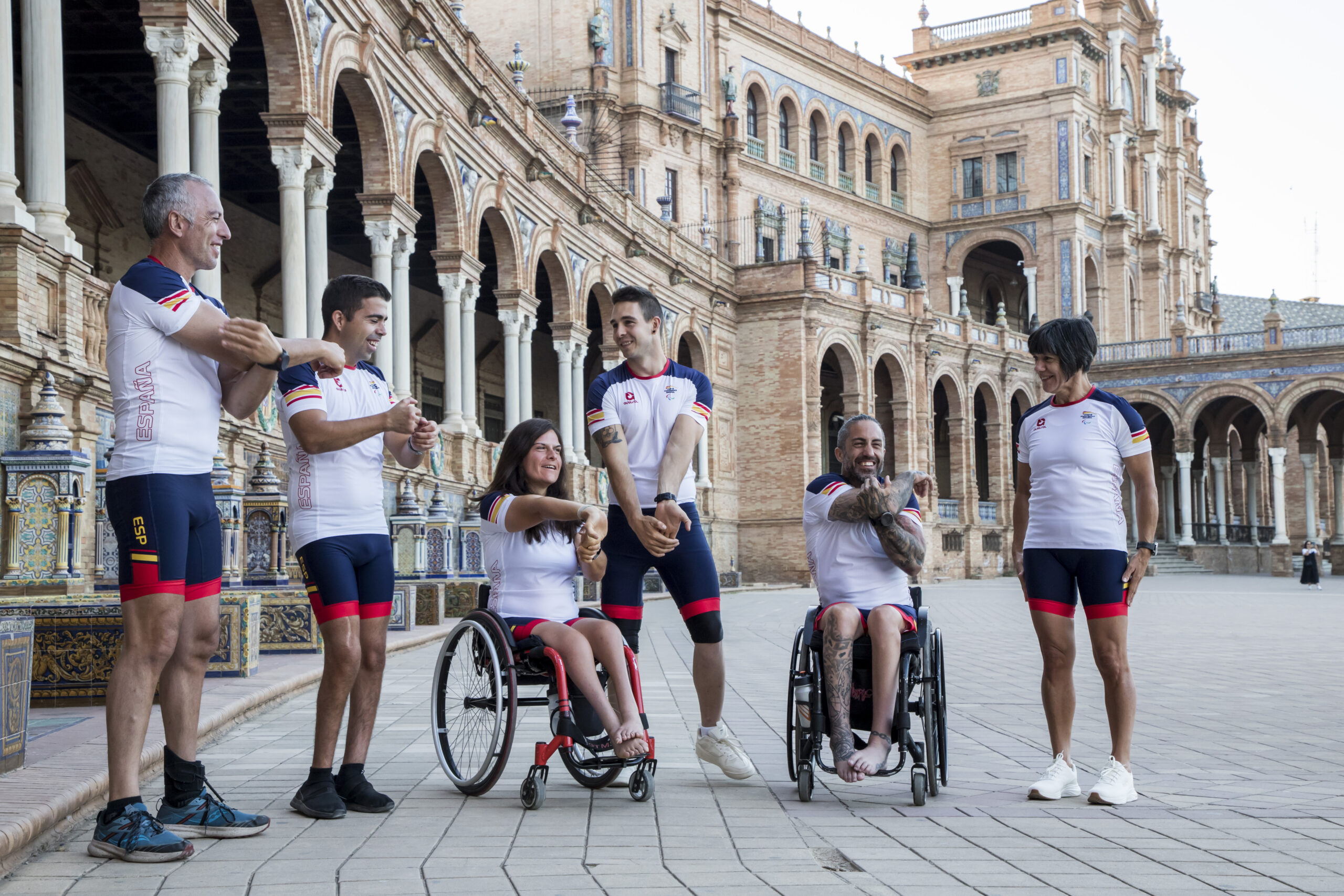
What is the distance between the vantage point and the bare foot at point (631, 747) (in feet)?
16.1

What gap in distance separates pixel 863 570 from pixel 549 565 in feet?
4.05

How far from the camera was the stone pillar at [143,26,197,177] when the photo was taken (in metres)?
11.8

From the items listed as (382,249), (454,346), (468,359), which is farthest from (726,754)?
(468,359)

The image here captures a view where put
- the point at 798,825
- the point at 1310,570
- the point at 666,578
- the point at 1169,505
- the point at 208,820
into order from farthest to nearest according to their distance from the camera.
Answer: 1. the point at 1169,505
2. the point at 1310,570
3. the point at 666,578
4. the point at 798,825
5. the point at 208,820

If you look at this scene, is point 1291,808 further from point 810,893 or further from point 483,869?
point 483,869

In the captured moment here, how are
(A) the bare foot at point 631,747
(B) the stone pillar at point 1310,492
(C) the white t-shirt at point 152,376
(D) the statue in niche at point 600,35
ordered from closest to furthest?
1. (C) the white t-shirt at point 152,376
2. (A) the bare foot at point 631,747
3. (D) the statue in niche at point 600,35
4. (B) the stone pillar at point 1310,492

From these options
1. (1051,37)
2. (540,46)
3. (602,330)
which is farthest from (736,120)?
(1051,37)

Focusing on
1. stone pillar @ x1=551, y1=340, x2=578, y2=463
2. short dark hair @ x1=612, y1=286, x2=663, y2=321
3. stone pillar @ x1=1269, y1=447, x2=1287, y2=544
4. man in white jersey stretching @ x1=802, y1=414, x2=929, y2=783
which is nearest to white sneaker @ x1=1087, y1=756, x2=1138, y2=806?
man in white jersey stretching @ x1=802, y1=414, x2=929, y2=783

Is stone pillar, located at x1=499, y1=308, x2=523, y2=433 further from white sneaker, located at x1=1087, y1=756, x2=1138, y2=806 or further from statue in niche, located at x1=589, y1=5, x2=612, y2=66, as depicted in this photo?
white sneaker, located at x1=1087, y1=756, x2=1138, y2=806

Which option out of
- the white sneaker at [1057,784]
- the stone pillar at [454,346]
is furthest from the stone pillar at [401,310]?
the white sneaker at [1057,784]

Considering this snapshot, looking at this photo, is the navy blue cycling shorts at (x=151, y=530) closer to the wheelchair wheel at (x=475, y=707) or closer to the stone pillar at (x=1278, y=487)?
the wheelchair wheel at (x=475, y=707)

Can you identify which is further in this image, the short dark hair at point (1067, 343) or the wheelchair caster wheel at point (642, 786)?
the short dark hair at point (1067, 343)

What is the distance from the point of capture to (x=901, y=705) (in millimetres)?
5105

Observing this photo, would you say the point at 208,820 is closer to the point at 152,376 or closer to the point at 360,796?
the point at 360,796
